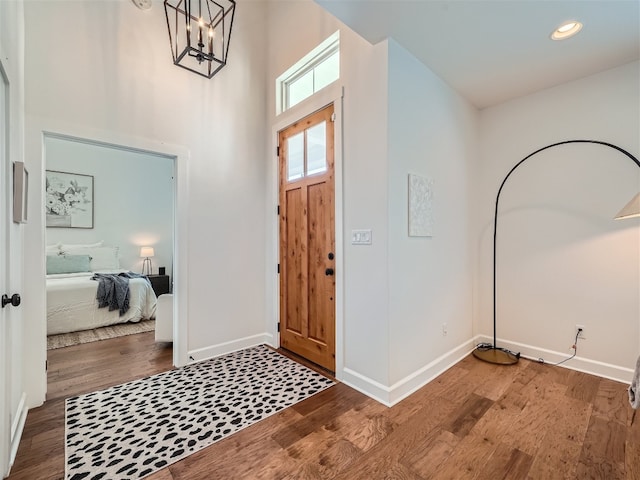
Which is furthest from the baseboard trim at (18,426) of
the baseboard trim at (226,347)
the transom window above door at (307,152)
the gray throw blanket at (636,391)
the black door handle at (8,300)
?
the gray throw blanket at (636,391)

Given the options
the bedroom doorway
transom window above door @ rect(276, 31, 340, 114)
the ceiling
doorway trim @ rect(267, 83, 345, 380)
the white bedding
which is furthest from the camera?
the bedroom doorway

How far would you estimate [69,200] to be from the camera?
225 inches

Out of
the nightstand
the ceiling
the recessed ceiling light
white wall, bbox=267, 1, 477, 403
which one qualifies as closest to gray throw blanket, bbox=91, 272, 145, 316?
the nightstand

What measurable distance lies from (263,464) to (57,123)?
2.84m

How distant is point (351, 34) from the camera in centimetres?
249

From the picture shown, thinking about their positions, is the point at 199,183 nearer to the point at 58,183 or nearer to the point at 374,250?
the point at 374,250

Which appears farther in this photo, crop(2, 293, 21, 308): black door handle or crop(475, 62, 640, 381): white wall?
crop(475, 62, 640, 381): white wall

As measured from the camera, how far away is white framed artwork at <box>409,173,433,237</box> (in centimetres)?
241

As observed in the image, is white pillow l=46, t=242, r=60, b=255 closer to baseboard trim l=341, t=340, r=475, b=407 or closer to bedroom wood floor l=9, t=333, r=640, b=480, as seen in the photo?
bedroom wood floor l=9, t=333, r=640, b=480

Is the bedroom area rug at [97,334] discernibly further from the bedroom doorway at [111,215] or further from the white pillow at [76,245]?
the white pillow at [76,245]

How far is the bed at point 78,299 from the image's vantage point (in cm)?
375

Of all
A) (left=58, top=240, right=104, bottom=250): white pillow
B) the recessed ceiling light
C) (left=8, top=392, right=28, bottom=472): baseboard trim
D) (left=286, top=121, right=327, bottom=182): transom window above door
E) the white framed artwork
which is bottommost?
(left=8, top=392, right=28, bottom=472): baseboard trim

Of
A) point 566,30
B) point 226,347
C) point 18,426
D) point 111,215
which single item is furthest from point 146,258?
point 566,30

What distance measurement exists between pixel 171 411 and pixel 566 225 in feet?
12.0
